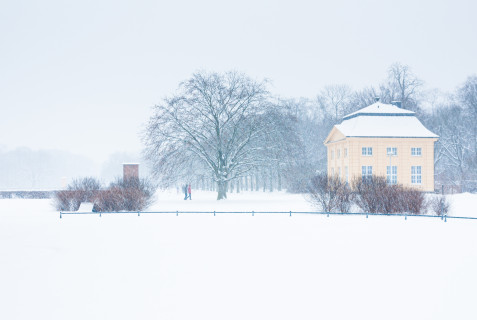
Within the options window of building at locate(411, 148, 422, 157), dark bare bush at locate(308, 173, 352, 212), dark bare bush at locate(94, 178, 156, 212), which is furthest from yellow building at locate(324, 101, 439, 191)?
dark bare bush at locate(94, 178, 156, 212)

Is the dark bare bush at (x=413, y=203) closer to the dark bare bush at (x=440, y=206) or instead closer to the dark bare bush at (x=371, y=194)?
the dark bare bush at (x=440, y=206)

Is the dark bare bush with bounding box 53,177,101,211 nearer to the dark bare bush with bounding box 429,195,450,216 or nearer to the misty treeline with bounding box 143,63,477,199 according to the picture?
the misty treeline with bounding box 143,63,477,199

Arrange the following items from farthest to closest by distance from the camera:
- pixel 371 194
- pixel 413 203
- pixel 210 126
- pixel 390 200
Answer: pixel 210 126 < pixel 371 194 < pixel 390 200 < pixel 413 203

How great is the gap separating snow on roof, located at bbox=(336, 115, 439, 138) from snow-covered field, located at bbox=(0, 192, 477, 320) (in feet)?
97.5

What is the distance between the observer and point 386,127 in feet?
167

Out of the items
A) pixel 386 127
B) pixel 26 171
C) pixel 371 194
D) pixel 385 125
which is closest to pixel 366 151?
pixel 386 127

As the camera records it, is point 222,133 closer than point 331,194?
No

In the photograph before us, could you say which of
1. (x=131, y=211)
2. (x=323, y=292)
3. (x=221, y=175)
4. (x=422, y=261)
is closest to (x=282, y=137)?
(x=221, y=175)

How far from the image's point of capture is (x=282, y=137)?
42.5 meters

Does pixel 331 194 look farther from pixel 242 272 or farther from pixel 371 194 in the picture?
pixel 242 272

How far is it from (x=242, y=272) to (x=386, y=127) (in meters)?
40.9

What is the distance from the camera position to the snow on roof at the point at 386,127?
5000 cm

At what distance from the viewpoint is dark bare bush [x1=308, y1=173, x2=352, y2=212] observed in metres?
26.8

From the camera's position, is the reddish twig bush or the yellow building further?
the yellow building
